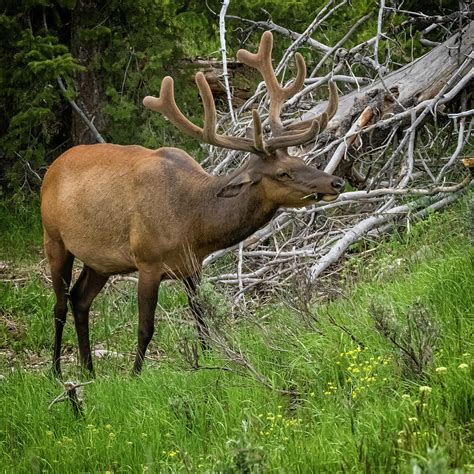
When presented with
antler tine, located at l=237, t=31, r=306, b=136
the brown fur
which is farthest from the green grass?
antler tine, located at l=237, t=31, r=306, b=136

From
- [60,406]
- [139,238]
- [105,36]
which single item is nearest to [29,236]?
[105,36]

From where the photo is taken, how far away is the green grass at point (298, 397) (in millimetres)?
4270

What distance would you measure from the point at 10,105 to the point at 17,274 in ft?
9.02

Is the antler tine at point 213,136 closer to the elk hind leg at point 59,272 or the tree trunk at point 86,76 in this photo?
the elk hind leg at point 59,272

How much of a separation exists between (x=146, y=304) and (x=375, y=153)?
2.96 meters

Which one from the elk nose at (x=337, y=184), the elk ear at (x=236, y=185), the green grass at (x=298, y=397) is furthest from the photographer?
the elk ear at (x=236, y=185)

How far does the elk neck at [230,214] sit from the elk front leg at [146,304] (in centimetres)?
44

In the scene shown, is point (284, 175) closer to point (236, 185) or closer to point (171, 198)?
point (236, 185)

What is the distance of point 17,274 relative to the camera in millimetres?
11141

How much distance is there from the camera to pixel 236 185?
740 centimetres

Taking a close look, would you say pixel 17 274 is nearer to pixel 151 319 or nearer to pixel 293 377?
pixel 151 319

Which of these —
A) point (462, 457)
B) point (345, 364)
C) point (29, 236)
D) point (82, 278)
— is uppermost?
→ point (462, 457)

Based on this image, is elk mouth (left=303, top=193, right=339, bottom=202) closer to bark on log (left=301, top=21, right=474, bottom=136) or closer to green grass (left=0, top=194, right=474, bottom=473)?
green grass (left=0, top=194, right=474, bottom=473)

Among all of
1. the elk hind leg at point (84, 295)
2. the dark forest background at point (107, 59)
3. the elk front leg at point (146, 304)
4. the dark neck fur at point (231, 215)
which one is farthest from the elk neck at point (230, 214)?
the dark forest background at point (107, 59)
